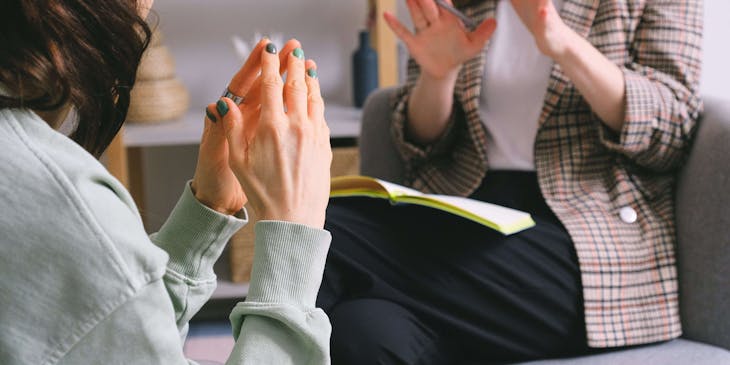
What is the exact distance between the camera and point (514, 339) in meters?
1.12

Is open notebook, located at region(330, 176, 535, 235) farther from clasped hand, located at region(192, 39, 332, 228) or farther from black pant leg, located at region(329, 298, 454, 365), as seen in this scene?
clasped hand, located at region(192, 39, 332, 228)

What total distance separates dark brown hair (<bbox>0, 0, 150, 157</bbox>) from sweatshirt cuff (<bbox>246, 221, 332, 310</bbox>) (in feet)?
0.56

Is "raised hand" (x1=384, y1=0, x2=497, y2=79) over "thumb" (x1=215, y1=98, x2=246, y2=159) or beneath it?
beneath

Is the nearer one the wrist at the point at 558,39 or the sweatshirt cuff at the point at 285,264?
the sweatshirt cuff at the point at 285,264

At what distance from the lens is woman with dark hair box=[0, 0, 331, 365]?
508 mm

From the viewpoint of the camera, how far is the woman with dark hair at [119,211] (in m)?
0.51

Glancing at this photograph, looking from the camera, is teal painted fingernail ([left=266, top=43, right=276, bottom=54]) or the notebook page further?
the notebook page

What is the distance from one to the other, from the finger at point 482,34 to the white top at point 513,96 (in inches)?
3.5

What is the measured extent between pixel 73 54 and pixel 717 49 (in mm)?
1893

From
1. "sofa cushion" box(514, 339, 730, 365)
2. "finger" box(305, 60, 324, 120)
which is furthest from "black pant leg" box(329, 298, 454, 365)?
"finger" box(305, 60, 324, 120)

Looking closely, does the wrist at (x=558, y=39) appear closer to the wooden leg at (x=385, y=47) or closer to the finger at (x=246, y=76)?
the finger at (x=246, y=76)

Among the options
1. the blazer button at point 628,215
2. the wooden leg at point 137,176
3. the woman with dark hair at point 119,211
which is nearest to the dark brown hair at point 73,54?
the woman with dark hair at point 119,211

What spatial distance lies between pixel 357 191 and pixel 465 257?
20 cm

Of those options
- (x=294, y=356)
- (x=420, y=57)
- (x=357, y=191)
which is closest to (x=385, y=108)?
(x=420, y=57)
